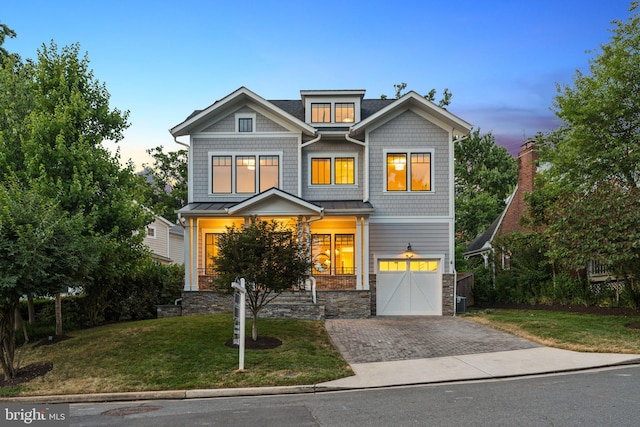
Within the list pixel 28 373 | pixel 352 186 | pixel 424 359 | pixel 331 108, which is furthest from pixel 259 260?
pixel 331 108

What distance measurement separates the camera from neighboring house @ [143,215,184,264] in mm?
34000

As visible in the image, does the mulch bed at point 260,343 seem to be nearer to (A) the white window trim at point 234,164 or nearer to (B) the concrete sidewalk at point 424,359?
(B) the concrete sidewalk at point 424,359

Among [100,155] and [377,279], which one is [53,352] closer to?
[100,155]

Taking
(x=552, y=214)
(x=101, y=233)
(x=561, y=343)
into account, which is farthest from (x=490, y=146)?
(x=101, y=233)

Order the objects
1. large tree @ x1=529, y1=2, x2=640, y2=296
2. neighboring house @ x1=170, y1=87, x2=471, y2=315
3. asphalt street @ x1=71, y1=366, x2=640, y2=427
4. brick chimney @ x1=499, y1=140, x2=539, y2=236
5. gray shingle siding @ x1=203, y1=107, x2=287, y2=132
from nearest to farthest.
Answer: asphalt street @ x1=71, y1=366, x2=640, y2=427 < large tree @ x1=529, y1=2, x2=640, y2=296 < neighboring house @ x1=170, y1=87, x2=471, y2=315 < gray shingle siding @ x1=203, y1=107, x2=287, y2=132 < brick chimney @ x1=499, y1=140, x2=539, y2=236

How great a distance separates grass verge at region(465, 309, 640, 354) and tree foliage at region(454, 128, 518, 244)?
2255 centimetres

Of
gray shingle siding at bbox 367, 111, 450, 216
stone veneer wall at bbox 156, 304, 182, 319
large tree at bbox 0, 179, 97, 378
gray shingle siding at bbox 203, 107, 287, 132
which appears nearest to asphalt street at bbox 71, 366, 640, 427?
large tree at bbox 0, 179, 97, 378

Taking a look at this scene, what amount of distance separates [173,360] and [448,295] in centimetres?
1160

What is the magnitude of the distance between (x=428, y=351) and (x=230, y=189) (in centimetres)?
1085

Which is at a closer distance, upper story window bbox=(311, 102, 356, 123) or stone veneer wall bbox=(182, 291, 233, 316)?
stone veneer wall bbox=(182, 291, 233, 316)

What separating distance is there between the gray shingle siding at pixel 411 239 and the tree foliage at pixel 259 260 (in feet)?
24.0

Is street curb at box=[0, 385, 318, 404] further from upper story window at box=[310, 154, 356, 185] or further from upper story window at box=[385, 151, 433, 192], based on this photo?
upper story window at box=[310, 154, 356, 185]

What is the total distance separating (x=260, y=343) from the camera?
1330 centimetres

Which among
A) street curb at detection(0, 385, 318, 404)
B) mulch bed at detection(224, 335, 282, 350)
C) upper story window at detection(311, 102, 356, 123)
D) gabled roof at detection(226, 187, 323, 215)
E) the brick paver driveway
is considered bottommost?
street curb at detection(0, 385, 318, 404)
